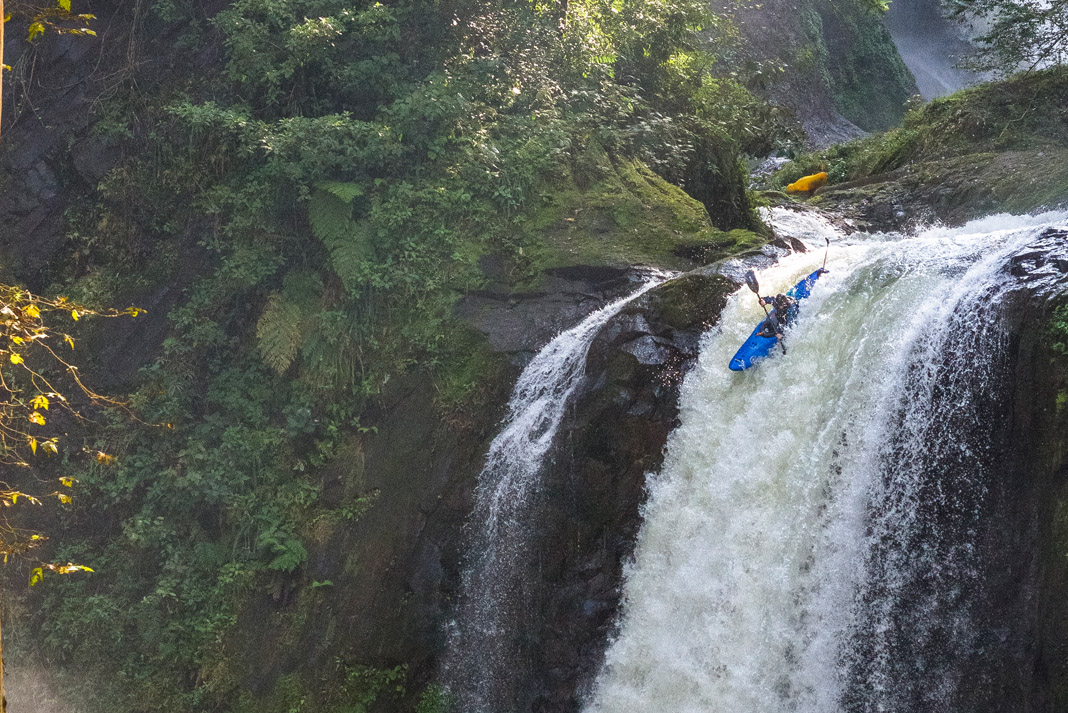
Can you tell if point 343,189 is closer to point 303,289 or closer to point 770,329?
point 303,289

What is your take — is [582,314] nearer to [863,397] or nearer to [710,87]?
[863,397]

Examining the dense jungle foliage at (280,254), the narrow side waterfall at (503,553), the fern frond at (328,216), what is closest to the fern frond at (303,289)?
the dense jungle foliage at (280,254)

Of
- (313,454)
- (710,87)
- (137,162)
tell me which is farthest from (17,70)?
(710,87)

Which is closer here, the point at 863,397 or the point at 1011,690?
the point at 1011,690

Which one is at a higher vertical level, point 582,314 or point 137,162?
point 137,162

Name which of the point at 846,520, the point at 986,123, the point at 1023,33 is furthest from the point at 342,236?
the point at 1023,33

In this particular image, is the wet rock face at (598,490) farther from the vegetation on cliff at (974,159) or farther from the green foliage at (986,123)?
the green foliage at (986,123)

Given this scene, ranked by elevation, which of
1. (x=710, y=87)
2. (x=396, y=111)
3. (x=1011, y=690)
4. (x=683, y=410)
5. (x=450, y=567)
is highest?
(x=396, y=111)
